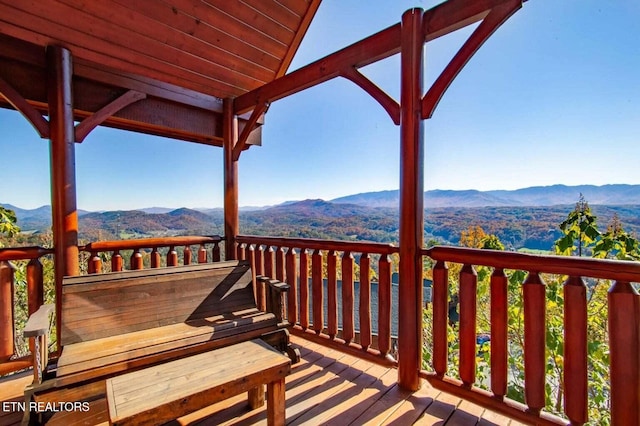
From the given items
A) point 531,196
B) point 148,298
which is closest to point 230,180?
point 148,298

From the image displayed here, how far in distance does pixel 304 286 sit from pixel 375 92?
1.88 metres

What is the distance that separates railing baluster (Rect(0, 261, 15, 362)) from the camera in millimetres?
2338

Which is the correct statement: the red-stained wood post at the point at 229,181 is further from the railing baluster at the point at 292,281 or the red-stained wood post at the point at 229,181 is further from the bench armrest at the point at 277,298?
the bench armrest at the point at 277,298

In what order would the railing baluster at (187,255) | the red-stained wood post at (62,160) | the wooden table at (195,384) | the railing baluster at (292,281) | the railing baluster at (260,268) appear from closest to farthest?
the wooden table at (195,384) < the red-stained wood post at (62,160) < the railing baluster at (292,281) < the railing baluster at (260,268) < the railing baluster at (187,255)

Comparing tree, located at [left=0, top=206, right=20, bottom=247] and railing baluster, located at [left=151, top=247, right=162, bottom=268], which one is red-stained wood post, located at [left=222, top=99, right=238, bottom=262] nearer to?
railing baluster, located at [left=151, top=247, right=162, bottom=268]

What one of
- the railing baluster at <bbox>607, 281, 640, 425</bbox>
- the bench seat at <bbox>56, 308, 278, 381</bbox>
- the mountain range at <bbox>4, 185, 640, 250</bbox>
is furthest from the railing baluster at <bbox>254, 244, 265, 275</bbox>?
the railing baluster at <bbox>607, 281, 640, 425</bbox>

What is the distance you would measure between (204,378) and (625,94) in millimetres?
6461

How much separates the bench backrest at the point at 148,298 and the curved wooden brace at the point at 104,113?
61.0 inches

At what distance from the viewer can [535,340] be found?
66.9 inches

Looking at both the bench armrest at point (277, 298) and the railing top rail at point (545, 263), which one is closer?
the railing top rail at point (545, 263)

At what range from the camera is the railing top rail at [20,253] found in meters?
2.34

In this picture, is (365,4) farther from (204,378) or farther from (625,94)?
(204,378)

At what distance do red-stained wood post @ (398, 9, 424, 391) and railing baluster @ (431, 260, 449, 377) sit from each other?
4.3 inches

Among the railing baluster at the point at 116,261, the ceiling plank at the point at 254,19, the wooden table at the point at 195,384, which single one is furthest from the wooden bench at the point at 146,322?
the ceiling plank at the point at 254,19
